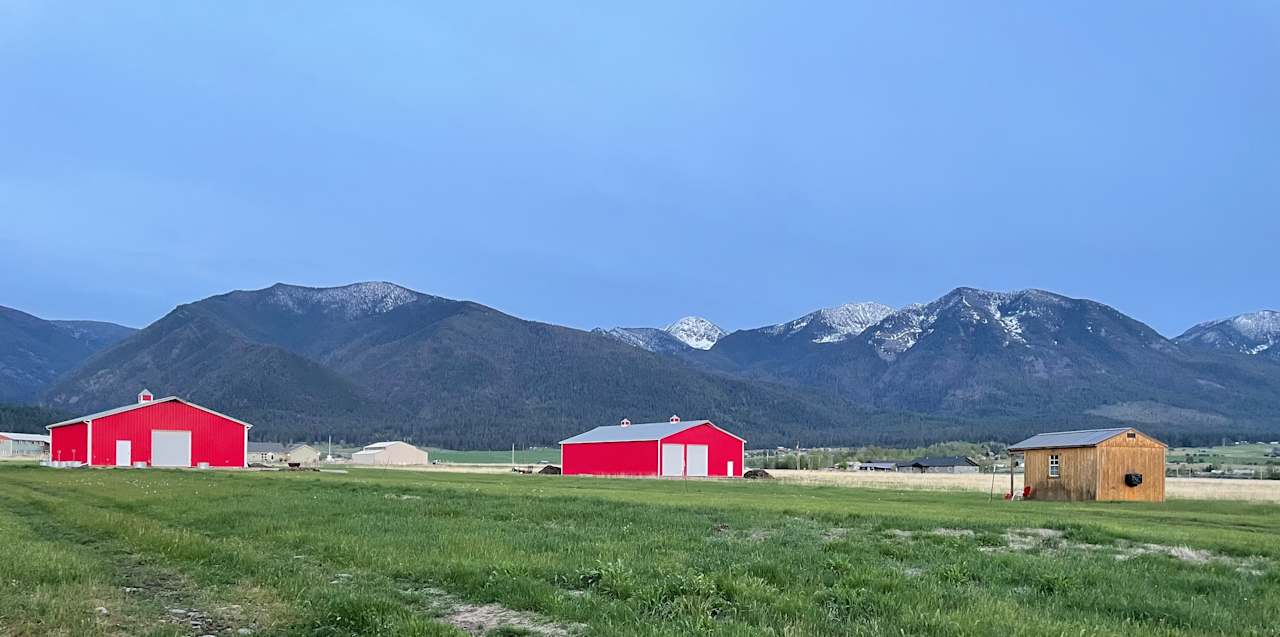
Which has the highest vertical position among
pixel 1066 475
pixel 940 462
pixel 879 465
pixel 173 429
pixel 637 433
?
pixel 173 429

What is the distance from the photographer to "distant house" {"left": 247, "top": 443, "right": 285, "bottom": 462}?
139 meters

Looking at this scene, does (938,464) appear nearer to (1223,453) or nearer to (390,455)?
(1223,453)

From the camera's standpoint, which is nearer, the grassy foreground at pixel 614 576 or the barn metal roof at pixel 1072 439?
the grassy foreground at pixel 614 576

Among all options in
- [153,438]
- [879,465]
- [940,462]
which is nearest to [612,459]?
[153,438]

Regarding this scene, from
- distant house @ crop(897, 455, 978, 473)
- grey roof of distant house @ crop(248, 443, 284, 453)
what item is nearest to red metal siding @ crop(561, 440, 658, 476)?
distant house @ crop(897, 455, 978, 473)

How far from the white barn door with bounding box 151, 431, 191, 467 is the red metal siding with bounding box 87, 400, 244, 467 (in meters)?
0.27

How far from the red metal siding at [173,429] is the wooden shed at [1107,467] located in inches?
2162

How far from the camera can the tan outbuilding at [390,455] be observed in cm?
14800

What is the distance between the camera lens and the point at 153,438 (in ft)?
232

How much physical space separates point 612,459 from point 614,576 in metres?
71.9

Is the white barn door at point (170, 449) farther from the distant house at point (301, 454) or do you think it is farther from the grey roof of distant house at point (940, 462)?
the grey roof of distant house at point (940, 462)

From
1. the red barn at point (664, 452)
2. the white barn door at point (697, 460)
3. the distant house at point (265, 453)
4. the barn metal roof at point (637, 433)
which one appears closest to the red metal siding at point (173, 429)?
the red barn at point (664, 452)

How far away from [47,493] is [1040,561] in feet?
107

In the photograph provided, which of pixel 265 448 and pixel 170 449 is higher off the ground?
pixel 170 449
